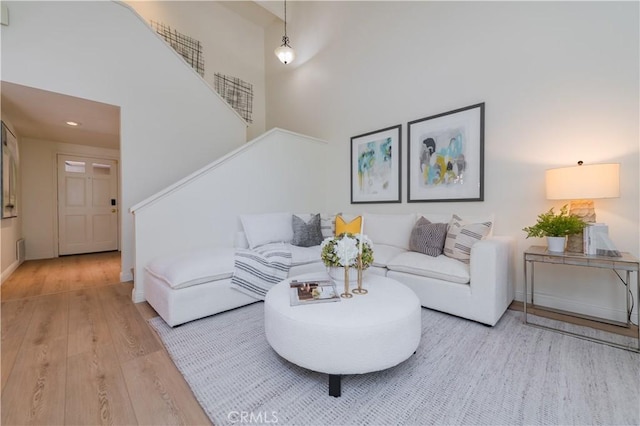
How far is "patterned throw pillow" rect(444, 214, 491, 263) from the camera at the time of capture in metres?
2.33

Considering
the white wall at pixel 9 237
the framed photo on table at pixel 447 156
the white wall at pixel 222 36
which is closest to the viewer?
the framed photo on table at pixel 447 156

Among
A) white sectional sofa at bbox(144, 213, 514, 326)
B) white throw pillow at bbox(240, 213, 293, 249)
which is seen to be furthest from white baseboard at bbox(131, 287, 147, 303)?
white throw pillow at bbox(240, 213, 293, 249)

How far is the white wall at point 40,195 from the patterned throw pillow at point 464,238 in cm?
646

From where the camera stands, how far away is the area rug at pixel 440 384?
1174mm

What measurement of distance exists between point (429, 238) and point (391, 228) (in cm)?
60

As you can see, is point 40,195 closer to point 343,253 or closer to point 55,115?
point 55,115

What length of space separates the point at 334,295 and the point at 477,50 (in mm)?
2919

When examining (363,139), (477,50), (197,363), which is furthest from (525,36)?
(197,363)

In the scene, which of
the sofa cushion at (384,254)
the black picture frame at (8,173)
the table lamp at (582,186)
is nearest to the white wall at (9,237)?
the black picture frame at (8,173)

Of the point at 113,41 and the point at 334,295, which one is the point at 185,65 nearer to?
the point at 113,41

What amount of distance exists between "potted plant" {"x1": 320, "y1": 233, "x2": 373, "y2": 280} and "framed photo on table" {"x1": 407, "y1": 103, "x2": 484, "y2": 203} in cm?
170

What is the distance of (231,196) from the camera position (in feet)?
10.6

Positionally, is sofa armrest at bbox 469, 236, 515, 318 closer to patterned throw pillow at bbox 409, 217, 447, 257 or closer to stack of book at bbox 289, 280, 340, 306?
patterned throw pillow at bbox 409, 217, 447, 257

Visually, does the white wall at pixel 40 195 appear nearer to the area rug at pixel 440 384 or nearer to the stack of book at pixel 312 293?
the area rug at pixel 440 384
